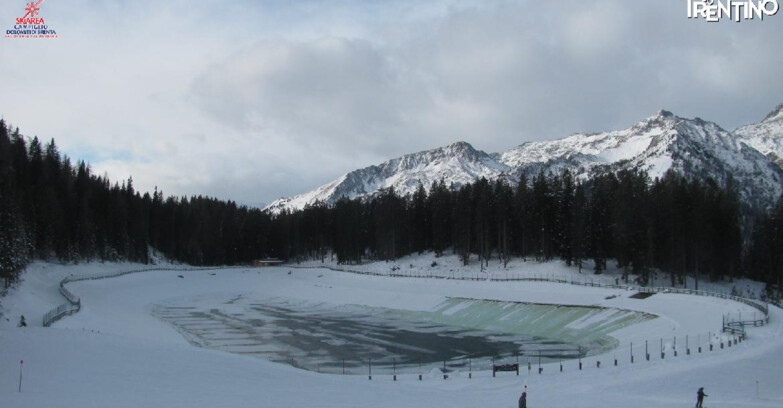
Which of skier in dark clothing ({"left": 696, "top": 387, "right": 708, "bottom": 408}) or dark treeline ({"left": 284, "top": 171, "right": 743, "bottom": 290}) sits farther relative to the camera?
dark treeline ({"left": 284, "top": 171, "right": 743, "bottom": 290})

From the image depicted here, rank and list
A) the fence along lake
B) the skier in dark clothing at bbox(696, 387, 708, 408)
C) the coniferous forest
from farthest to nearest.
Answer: the coniferous forest → the fence along lake → the skier in dark clothing at bbox(696, 387, 708, 408)

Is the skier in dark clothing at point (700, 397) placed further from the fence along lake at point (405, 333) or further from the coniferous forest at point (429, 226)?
the coniferous forest at point (429, 226)

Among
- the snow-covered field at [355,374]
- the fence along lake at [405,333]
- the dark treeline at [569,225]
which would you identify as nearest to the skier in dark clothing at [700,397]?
the snow-covered field at [355,374]

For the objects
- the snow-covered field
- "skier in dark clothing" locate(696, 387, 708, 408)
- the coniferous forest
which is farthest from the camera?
the coniferous forest

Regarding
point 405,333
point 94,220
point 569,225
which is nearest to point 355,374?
point 405,333

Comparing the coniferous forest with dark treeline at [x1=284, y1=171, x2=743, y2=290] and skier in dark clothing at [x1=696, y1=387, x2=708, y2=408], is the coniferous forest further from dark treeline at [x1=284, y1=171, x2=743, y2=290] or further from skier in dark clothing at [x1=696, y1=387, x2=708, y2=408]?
skier in dark clothing at [x1=696, y1=387, x2=708, y2=408]

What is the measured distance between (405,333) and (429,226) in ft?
242

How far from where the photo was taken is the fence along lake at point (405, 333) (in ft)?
148

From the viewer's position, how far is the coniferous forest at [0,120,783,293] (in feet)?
263

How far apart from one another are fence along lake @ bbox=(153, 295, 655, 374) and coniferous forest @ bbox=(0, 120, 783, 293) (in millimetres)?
23069

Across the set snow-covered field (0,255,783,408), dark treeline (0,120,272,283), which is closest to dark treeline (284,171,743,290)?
snow-covered field (0,255,783,408)

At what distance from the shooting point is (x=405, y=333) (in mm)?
58688

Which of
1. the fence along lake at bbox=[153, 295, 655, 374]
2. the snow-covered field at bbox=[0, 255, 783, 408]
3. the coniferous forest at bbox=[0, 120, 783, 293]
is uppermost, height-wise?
the coniferous forest at bbox=[0, 120, 783, 293]

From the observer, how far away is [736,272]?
9531 cm
